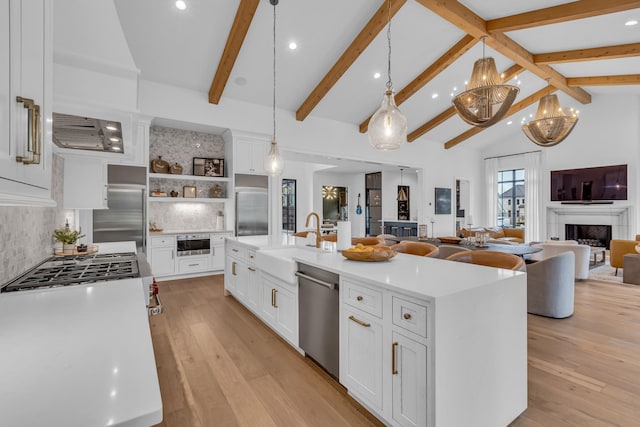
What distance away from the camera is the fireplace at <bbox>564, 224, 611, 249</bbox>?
301 inches

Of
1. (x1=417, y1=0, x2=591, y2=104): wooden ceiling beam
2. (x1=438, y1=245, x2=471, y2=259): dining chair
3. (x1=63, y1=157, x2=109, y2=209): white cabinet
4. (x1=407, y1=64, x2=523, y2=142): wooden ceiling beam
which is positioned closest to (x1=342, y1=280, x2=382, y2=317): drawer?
(x1=438, y1=245, x2=471, y2=259): dining chair

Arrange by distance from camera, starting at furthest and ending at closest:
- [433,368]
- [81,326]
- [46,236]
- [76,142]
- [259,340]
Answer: [259,340] → [46,236] → [76,142] → [433,368] → [81,326]

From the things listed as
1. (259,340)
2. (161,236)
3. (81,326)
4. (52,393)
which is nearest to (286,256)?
(259,340)

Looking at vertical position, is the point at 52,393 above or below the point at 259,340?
above

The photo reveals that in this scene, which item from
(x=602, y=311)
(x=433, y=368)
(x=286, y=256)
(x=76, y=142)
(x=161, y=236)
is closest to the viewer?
(x=433, y=368)

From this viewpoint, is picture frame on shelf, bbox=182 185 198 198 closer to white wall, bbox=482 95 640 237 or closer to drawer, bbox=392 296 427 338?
drawer, bbox=392 296 427 338

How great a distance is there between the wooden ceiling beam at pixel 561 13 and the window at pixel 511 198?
6.09 metres

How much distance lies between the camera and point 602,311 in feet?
12.2

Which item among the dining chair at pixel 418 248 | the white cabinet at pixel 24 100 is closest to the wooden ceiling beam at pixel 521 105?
the dining chair at pixel 418 248

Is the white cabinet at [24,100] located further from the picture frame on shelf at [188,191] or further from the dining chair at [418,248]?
the picture frame on shelf at [188,191]

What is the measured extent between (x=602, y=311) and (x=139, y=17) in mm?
6876

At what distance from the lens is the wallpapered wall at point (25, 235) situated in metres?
1.62

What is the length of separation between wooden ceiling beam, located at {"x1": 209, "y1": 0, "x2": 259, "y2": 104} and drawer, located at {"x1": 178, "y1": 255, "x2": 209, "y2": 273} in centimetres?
288

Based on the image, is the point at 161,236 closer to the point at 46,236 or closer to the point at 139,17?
the point at 46,236
